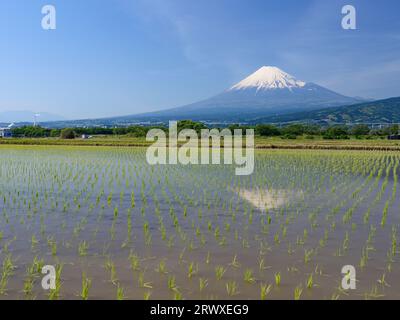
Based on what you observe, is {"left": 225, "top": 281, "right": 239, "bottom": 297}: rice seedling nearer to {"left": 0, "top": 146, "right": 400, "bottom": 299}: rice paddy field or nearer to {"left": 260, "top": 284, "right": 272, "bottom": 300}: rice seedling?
{"left": 0, "top": 146, "right": 400, "bottom": 299}: rice paddy field

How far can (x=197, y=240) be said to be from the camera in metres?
4.41

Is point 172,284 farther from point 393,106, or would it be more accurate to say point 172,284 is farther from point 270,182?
point 393,106

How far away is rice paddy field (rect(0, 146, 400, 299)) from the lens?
10.2 feet

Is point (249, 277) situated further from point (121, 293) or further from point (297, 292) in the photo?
point (121, 293)

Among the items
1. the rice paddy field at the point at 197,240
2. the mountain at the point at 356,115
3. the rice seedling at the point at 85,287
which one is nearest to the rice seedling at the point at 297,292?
the rice paddy field at the point at 197,240

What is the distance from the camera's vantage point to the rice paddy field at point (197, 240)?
10.2 feet

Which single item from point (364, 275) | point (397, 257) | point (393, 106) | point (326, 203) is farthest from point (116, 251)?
point (393, 106)

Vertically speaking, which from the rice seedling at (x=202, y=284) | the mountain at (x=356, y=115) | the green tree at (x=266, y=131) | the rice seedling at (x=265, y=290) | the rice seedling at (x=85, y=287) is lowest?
the rice seedling at (x=265, y=290)

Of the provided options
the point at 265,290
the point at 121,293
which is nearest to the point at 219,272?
the point at 265,290

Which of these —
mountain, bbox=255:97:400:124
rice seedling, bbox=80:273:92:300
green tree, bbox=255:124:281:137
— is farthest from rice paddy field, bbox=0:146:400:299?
mountain, bbox=255:97:400:124

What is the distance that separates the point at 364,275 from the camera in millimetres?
3408

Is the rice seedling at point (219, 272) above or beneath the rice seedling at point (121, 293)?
beneath

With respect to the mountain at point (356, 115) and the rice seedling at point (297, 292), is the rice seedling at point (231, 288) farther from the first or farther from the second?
the mountain at point (356, 115)

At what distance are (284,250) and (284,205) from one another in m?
2.50
